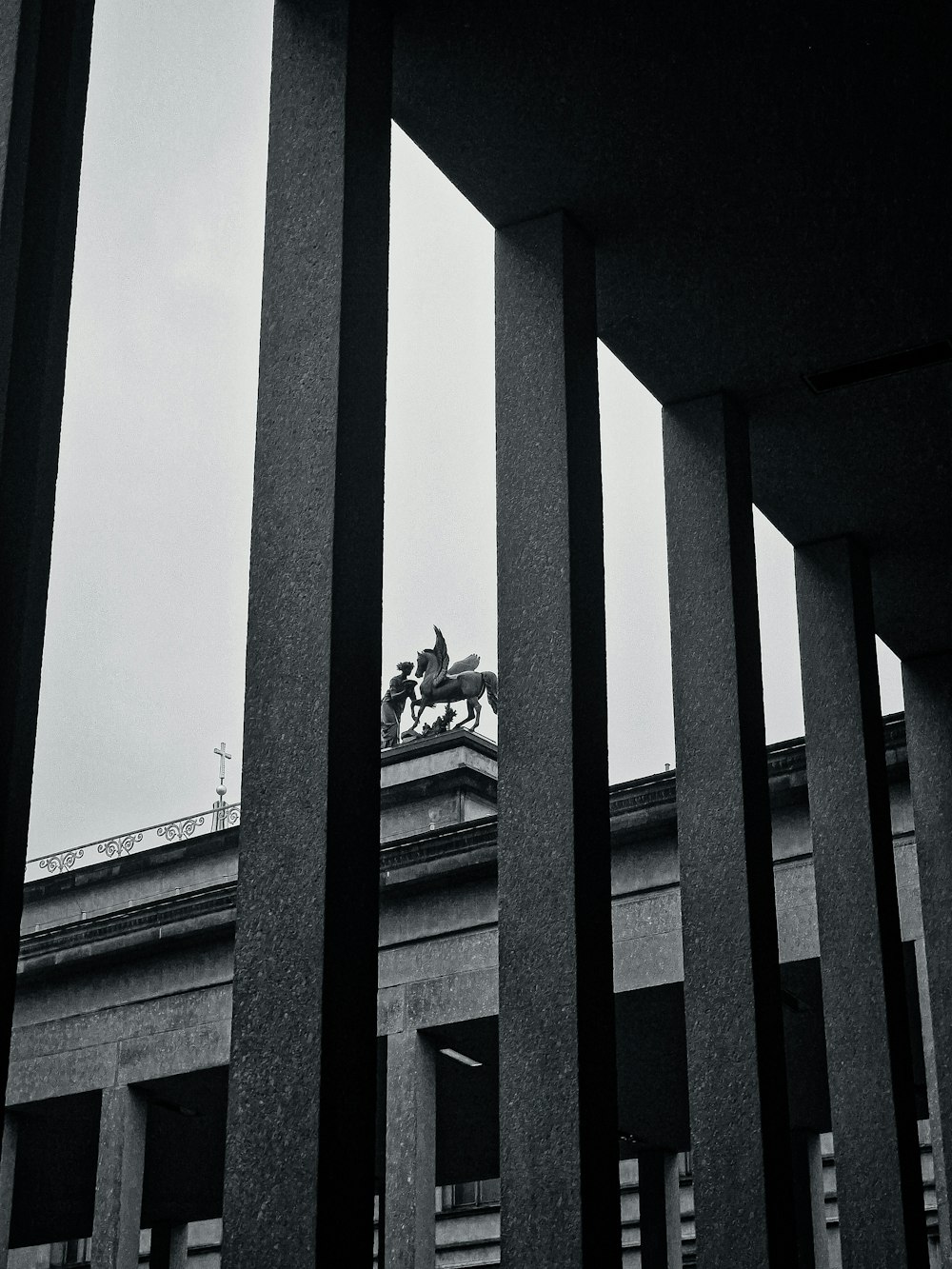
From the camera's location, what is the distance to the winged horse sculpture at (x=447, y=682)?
3140 centimetres

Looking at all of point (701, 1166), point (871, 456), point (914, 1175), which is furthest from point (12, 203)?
point (914, 1175)

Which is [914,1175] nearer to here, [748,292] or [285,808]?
[748,292]

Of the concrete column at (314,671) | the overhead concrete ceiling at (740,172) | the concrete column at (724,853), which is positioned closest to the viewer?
the concrete column at (314,671)

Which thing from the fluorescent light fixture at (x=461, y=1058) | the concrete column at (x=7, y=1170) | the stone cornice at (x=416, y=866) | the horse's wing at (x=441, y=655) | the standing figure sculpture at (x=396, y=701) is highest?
the horse's wing at (x=441, y=655)

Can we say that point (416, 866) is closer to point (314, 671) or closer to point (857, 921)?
point (857, 921)

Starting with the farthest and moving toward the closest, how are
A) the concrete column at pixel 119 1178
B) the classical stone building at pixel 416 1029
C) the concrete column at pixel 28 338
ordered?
1. the concrete column at pixel 119 1178
2. the classical stone building at pixel 416 1029
3. the concrete column at pixel 28 338

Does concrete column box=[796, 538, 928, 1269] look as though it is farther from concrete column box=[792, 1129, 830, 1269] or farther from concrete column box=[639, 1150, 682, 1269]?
concrete column box=[639, 1150, 682, 1269]

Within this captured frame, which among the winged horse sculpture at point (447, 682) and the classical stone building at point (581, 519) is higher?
the winged horse sculpture at point (447, 682)

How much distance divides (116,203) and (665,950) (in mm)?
12387

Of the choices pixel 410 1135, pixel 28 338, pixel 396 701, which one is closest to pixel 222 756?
pixel 396 701

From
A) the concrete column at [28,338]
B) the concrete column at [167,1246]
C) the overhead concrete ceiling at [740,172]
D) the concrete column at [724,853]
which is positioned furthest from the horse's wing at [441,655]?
the concrete column at [28,338]

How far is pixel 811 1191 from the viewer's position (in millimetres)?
21922

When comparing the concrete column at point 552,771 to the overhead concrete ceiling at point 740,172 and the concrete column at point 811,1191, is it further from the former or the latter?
the concrete column at point 811,1191

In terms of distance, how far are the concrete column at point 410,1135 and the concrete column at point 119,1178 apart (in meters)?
3.32
